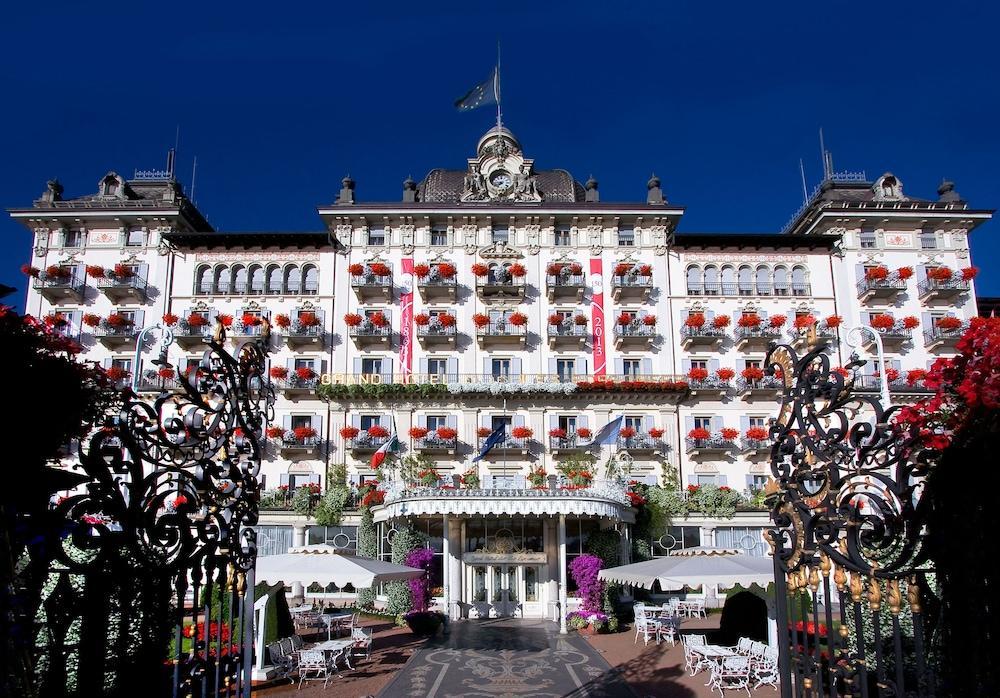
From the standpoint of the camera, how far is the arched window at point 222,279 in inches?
1590

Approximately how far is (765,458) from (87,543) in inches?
1453

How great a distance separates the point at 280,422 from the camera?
38.0 meters

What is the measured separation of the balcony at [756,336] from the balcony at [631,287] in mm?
5280

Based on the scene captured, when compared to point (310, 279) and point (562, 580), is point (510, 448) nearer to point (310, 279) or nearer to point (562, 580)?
point (562, 580)

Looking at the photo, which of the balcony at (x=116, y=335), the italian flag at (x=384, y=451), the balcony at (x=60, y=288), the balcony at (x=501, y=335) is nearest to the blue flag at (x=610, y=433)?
the italian flag at (x=384, y=451)

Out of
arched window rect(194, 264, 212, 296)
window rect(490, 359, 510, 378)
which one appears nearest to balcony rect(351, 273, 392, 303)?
window rect(490, 359, 510, 378)

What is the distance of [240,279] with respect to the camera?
40688 millimetres

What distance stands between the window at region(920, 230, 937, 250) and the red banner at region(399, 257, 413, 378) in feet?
93.4

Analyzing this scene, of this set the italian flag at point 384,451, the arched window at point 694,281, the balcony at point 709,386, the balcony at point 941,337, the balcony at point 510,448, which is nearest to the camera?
the italian flag at point 384,451

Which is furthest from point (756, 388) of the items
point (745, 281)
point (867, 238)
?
point (867, 238)

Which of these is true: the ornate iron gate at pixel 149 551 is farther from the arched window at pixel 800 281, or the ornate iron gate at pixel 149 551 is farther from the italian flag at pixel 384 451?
the arched window at pixel 800 281

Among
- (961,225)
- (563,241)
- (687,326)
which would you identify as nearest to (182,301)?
(563,241)

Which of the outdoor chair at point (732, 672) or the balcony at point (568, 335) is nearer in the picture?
the outdoor chair at point (732, 672)

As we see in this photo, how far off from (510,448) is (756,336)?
46.4 feet
